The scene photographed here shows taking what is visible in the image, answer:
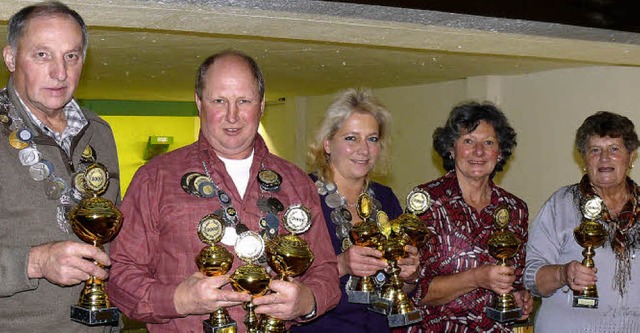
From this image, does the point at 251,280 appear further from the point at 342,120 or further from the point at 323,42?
the point at 323,42

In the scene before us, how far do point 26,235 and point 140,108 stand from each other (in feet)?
33.7

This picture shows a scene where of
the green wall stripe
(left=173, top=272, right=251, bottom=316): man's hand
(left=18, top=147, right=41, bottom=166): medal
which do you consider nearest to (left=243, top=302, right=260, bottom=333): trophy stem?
(left=173, top=272, right=251, bottom=316): man's hand

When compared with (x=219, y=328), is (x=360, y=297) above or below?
above

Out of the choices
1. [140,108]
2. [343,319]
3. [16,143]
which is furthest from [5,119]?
[140,108]

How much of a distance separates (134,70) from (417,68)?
2.48m

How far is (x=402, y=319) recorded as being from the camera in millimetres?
2707

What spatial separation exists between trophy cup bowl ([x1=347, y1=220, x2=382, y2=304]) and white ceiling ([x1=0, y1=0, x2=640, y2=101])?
2.55 ft

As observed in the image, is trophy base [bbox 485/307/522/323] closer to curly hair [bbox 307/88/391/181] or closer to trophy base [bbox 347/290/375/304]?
trophy base [bbox 347/290/375/304]

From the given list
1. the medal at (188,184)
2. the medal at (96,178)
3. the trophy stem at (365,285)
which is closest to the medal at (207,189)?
the medal at (188,184)

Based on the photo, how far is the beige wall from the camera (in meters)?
5.44

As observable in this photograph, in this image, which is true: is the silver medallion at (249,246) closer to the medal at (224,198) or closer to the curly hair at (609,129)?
the medal at (224,198)

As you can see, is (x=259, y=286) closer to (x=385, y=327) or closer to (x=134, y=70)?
(x=385, y=327)

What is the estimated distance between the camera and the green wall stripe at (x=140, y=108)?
1159 centimetres

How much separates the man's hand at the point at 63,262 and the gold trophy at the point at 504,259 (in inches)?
56.3
